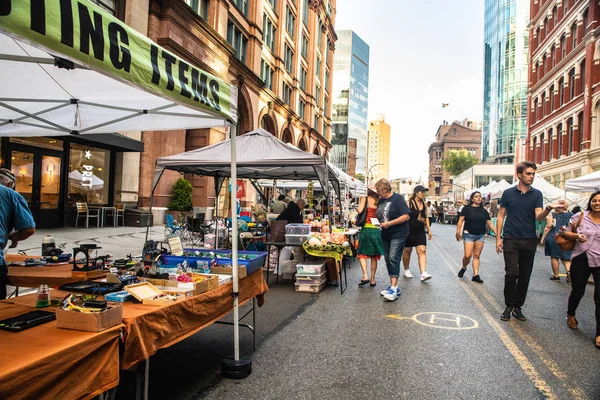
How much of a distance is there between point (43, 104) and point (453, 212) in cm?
4404

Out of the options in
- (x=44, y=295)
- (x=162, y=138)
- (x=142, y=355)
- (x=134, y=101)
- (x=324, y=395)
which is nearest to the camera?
(x=142, y=355)

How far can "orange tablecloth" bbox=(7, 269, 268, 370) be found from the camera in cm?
277

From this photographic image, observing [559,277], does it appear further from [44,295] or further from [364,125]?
[364,125]

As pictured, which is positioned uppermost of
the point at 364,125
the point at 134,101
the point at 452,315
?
the point at 364,125

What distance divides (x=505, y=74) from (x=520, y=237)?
273 ft

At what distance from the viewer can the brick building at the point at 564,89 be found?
29.5m

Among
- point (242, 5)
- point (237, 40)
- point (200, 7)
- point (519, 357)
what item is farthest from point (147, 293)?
point (242, 5)

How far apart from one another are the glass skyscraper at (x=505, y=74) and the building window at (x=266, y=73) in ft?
181

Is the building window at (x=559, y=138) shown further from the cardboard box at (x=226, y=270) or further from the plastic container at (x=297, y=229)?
the cardboard box at (x=226, y=270)

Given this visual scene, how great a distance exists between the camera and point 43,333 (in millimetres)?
2527

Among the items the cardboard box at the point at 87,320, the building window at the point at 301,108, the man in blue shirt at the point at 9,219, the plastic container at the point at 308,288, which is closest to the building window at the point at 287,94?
Result: the building window at the point at 301,108

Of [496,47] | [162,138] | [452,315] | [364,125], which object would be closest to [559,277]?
[452,315]

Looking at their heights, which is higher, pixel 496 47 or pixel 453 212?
pixel 496 47

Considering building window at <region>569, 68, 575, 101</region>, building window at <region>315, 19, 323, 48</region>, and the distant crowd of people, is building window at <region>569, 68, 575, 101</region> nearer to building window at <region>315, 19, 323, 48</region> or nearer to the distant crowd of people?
building window at <region>315, 19, 323, 48</region>
